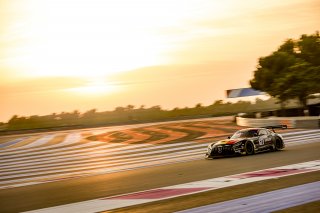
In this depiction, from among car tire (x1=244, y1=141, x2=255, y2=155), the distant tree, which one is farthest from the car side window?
the distant tree

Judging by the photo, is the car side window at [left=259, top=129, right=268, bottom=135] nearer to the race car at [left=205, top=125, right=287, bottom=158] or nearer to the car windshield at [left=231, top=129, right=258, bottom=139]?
the race car at [left=205, top=125, right=287, bottom=158]

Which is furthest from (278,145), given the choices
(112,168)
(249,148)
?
(112,168)

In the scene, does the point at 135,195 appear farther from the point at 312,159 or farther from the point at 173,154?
the point at 173,154

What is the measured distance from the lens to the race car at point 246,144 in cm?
1875

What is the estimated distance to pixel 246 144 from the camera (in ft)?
62.3

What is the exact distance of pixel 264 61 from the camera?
174ft

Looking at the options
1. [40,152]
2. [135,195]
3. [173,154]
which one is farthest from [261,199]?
[40,152]

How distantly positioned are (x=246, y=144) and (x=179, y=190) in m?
8.75

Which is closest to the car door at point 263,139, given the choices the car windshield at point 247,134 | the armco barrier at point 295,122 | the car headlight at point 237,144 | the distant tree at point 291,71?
the car windshield at point 247,134

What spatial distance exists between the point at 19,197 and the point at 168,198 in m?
3.79

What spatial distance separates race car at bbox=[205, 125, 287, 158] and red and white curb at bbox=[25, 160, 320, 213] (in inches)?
189

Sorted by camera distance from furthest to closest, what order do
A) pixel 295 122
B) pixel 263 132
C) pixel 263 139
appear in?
1. pixel 295 122
2. pixel 263 132
3. pixel 263 139

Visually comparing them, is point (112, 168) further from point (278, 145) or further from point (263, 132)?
point (278, 145)

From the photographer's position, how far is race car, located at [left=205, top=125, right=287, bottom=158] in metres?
18.8
